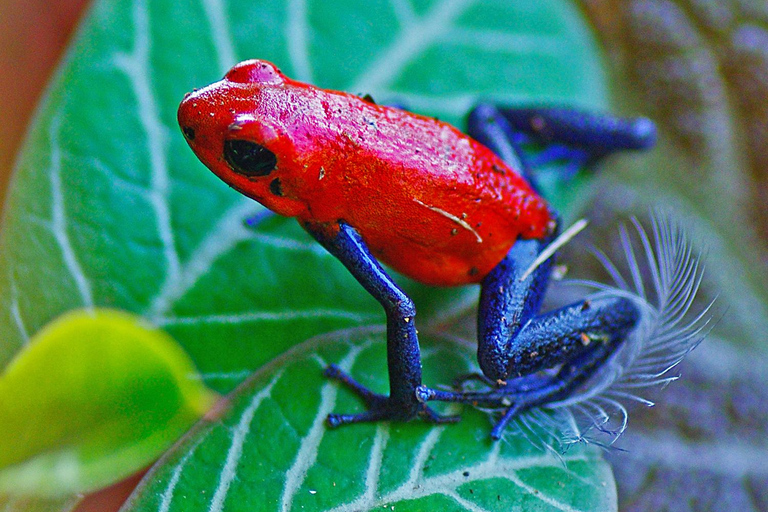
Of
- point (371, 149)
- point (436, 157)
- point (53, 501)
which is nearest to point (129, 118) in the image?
point (371, 149)

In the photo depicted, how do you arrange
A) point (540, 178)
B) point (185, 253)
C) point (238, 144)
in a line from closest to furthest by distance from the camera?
point (238, 144) < point (185, 253) < point (540, 178)

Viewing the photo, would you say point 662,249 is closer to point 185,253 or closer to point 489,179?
point 489,179

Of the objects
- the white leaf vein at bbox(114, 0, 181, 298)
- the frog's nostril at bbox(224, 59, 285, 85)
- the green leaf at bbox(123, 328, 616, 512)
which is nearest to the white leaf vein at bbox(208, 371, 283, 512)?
the green leaf at bbox(123, 328, 616, 512)

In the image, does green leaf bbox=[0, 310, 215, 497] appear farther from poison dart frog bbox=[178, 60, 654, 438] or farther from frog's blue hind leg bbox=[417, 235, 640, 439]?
frog's blue hind leg bbox=[417, 235, 640, 439]

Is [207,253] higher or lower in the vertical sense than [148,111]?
lower

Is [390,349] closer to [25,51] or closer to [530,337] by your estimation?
[530,337]

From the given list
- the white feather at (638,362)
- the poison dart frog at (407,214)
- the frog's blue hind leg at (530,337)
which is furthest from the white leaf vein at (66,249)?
the white feather at (638,362)

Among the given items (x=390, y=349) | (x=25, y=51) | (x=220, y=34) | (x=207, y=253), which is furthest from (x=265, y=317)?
(x=25, y=51)
